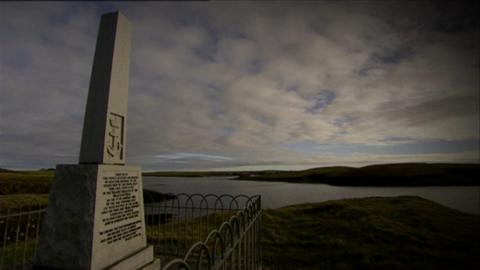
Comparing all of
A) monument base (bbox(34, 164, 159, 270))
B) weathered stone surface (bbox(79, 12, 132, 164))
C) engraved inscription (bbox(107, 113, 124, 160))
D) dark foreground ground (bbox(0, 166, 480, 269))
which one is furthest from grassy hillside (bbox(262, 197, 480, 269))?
weathered stone surface (bbox(79, 12, 132, 164))

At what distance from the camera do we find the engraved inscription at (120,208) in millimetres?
3775

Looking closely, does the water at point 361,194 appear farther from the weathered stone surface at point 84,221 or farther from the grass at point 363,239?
the weathered stone surface at point 84,221

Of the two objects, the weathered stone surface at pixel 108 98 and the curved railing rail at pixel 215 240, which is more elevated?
the weathered stone surface at pixel 108 98

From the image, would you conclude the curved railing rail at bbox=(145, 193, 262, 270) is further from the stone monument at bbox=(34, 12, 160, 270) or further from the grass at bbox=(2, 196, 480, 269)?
the stone monument at bbox=(34, 12, 160, 270)

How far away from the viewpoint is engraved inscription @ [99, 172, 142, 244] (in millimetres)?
3775

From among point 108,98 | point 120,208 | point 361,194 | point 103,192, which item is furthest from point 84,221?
point 361,194

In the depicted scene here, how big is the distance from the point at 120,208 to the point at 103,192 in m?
0.48

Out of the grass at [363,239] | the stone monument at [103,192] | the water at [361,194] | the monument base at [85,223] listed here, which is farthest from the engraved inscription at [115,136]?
the water at [361,194]

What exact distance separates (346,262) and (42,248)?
21.8 feet

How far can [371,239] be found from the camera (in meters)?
8.82

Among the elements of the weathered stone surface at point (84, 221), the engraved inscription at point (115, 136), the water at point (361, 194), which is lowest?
the water at point (361, 194)

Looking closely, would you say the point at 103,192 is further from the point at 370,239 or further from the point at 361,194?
the point at 361,194

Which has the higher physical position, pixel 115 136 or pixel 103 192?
pixel 115 136

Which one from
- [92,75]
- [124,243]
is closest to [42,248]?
[124,243]
